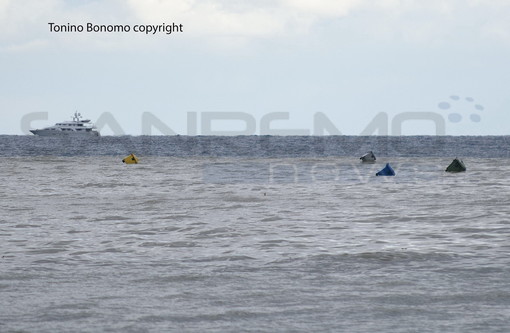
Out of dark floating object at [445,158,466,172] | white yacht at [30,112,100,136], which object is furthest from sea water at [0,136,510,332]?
white yacht at [30,112,100,136]

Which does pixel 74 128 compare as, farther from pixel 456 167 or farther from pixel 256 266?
pixel 256 266

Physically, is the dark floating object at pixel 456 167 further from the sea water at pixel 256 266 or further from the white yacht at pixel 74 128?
the white yacht at pixel 74 128

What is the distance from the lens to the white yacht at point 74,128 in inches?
6329

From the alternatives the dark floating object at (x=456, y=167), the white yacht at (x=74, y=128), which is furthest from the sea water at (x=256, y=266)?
the white yacht at (x=74, y=128)

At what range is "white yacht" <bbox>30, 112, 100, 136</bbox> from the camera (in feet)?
527

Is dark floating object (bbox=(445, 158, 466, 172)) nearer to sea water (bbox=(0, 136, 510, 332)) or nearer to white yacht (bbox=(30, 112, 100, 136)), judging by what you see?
sea water (bbox=(0, 136, 510, 332))

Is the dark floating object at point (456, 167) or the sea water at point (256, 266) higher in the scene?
the dark floating object at point (456, 167)

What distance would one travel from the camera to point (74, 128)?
16075 cm

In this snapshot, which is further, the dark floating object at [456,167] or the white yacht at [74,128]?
the white yacht at [74,128]

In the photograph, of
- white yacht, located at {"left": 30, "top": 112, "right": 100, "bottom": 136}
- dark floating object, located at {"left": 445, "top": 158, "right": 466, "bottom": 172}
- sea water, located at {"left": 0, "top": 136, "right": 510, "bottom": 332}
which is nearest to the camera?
sea water, located at {"left": 0, "top": 136, "right": 510, "bottom": 332}

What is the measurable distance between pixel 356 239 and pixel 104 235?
4.69 m

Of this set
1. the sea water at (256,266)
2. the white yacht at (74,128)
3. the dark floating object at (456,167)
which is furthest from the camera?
the white yacht at (74,128)

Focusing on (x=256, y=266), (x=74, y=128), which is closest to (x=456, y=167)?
(x=256, y=266)

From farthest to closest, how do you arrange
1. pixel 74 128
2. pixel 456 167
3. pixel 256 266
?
1. pixel 74 128
2. pixel 456 167
3. pixel 256 266
